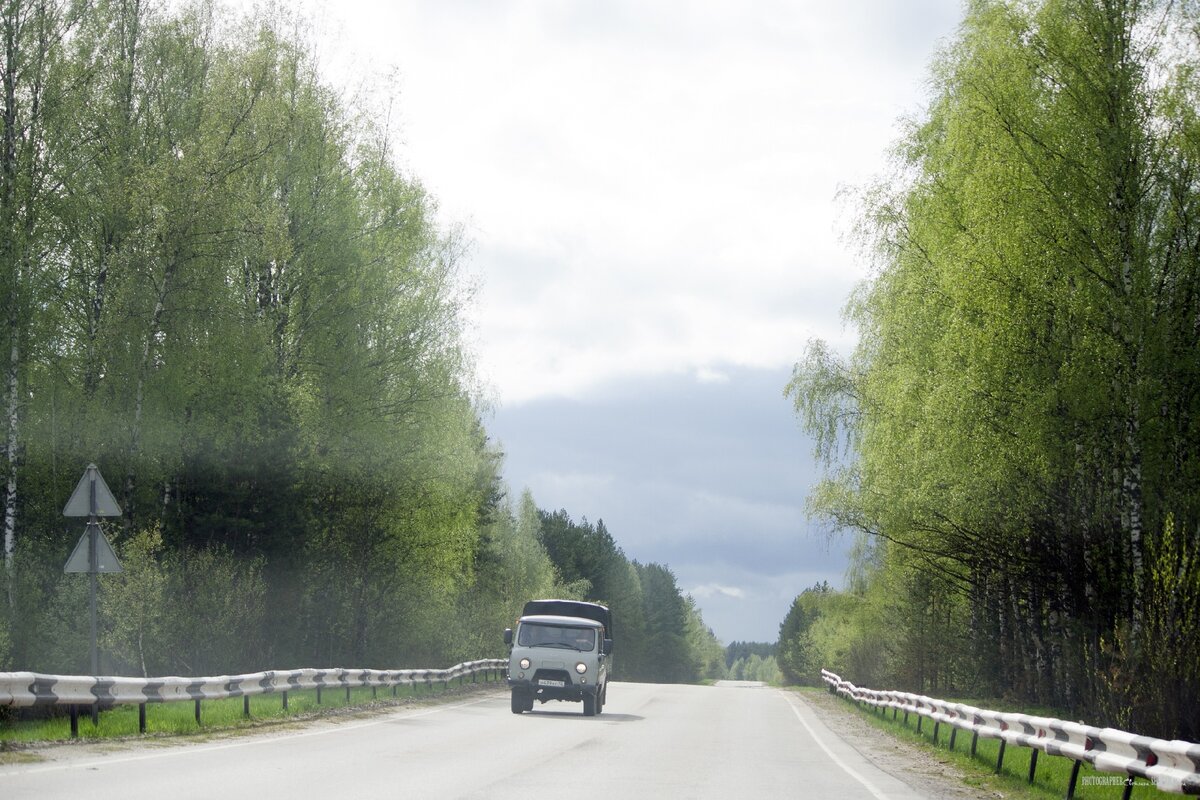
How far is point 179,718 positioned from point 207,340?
13.6 meters

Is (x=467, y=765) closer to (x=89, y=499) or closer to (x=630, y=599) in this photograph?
(x=89, y=499)

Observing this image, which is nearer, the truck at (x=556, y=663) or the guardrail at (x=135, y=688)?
the guardrail at (x=135, y=688)

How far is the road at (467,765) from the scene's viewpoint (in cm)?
1107

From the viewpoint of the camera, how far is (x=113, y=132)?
94.5 ft

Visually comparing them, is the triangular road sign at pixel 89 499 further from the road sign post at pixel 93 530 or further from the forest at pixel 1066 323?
the forest at pixel 1066 323

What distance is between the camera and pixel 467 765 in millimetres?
14000

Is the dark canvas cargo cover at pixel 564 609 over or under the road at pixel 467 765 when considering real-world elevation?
over

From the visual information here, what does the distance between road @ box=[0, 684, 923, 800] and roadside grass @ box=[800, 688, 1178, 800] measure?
131cm

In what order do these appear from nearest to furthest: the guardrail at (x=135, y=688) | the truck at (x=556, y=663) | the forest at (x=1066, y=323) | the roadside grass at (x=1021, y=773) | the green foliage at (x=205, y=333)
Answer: the roadside grass at (x=1021, y=773), the guardrail at (x=135, y=688), the forest at (x=1066, y=323), the truck at (x=556, y=663), the green foliage at (x=205, y=333)

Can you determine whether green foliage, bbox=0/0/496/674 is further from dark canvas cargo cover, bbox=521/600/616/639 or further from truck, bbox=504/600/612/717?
truck, bbox=504/600/612/717

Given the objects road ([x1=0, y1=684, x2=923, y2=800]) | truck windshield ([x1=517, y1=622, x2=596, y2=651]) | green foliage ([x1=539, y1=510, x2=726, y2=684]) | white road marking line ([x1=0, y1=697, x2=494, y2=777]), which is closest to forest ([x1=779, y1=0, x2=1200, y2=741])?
road ([x1=0, y1=684, x2=923, y2=800])

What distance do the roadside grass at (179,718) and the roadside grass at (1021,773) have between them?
10318mm

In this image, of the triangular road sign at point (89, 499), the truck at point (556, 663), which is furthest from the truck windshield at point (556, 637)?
the triangular road sign at point (89, 499)

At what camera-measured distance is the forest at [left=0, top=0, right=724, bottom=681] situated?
87.9 ft
